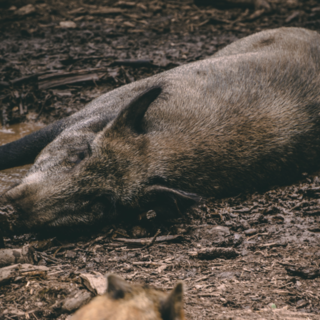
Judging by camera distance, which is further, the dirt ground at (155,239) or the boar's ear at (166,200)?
the boar's ear at (166,200)

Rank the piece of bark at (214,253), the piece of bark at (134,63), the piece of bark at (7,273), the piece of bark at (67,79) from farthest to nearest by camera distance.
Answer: the piece of bark at (134,63) → the piece of bark at (67,79) → the piece of bark at (214,253) → the piece of bark at (7,273)

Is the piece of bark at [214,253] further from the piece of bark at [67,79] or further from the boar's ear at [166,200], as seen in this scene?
the piece of bark at [67,79]

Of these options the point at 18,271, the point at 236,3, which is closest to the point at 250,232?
the point at 18,271

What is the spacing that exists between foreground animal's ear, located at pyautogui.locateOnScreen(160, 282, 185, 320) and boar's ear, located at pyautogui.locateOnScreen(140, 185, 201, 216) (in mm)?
1916

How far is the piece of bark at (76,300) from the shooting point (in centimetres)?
191

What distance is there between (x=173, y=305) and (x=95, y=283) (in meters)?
1.16

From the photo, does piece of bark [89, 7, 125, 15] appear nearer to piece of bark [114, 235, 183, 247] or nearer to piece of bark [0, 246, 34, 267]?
piece of bark [114, 235, 183, 247]

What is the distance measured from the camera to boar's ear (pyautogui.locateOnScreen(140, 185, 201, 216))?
306cm

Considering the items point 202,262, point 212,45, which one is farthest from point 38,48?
point 202,262

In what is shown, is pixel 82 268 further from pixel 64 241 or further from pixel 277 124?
pixel 277 124

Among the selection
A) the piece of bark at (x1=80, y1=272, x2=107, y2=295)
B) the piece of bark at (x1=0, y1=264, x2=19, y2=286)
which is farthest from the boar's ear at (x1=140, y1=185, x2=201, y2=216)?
the piece of bark at (x1=0, y1=264, x2=19, y2=286)

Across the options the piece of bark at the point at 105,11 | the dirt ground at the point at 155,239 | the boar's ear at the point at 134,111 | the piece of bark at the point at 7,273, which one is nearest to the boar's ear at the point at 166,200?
the dirt ground at the point at 155,239

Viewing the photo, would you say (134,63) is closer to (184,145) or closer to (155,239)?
(184,145)

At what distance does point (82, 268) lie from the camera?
8.50ft
